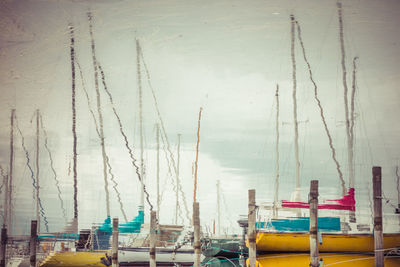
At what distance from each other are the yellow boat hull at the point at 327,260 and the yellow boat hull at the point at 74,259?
805 centimetres

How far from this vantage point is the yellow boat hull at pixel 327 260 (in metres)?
11.9

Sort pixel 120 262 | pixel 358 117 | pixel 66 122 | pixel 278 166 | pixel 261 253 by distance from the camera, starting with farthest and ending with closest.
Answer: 1. pixel 66 122
2. pixel 278 166
3. pixel 358 117
4. pixel 120 262
5. pixel 261 253

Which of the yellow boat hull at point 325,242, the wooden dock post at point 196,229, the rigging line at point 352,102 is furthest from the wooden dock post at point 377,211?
the rigging line at point 352,102

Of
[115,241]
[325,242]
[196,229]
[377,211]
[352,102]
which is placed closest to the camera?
[377,211]

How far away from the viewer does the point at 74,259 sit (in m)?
16.8

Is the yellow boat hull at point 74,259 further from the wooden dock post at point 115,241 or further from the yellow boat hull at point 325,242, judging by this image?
the yellow boat hull at point 325,242

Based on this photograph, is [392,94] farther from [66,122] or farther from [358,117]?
[66,122]

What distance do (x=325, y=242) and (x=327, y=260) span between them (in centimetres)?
58

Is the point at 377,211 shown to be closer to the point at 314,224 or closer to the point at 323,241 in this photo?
the point at 314,224

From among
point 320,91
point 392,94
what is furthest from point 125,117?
point 392,94

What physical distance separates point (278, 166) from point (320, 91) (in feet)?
16.3

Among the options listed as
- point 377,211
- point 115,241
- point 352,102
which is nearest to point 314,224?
point 377,211

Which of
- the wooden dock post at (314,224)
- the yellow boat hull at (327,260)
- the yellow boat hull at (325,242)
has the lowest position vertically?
the yellow boat hull at (327,260)

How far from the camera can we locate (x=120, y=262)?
54.4 ft
